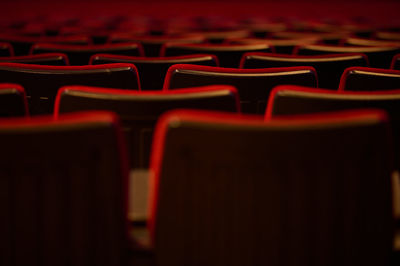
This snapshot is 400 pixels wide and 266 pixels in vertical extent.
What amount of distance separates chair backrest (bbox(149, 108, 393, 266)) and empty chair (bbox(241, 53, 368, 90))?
0.59 m

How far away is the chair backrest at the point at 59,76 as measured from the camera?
805 mm

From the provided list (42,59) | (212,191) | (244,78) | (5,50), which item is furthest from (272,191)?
(5,50)

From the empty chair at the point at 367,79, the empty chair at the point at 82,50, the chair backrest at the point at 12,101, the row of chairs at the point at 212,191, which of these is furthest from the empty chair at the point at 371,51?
the chair backrest at the point at 12,101

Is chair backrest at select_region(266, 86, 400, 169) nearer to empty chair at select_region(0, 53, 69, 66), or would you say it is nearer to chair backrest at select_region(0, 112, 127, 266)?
chair backrest at select_region(0, 112, 127, 266)

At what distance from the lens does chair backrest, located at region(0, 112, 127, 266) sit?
0.42 meters

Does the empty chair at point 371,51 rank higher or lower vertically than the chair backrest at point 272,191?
higher

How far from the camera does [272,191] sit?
46cm

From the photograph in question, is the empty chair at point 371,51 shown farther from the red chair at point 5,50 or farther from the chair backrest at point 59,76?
the red chair at point 5,50

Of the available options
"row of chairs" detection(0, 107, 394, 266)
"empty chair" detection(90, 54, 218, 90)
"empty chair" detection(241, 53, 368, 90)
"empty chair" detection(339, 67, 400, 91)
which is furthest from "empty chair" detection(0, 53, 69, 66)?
"empty chair" detection(339, 67, 400, 91)

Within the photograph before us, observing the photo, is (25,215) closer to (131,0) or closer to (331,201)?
(331,201)

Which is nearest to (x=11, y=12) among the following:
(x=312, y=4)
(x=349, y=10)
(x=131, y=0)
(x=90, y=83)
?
(x=131, y=0)

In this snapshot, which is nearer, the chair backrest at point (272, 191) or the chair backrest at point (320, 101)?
the chair backrest at point (272, 191)

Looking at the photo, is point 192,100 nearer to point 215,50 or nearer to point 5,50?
point 215,50

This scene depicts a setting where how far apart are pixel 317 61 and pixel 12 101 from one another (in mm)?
756
